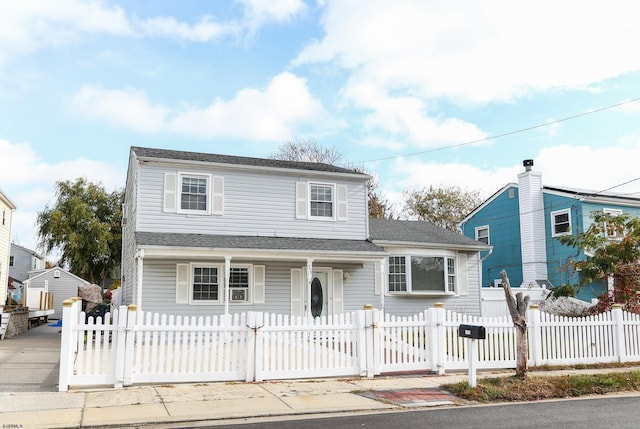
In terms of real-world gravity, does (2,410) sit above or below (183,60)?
below

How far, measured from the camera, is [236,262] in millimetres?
18016

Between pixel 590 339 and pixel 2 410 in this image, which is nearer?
pixel 2 410

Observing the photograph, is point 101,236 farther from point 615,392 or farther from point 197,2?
point 615,392

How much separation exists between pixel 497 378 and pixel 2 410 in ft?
25.7

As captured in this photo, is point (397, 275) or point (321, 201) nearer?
point (321, 201)

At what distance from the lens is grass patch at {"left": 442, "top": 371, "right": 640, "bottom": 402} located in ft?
29.8

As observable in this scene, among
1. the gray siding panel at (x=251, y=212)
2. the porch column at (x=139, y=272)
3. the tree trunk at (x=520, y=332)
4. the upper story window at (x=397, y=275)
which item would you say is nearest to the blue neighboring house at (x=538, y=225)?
the upper story window at (x=397, y=275)

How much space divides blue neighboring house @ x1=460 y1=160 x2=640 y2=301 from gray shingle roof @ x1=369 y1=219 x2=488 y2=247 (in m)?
4.70

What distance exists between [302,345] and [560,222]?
19388mm

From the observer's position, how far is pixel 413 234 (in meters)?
22.1

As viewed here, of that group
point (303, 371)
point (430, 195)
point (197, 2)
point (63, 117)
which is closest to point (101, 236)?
point (430, 195)

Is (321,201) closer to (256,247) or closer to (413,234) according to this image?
(256,247)

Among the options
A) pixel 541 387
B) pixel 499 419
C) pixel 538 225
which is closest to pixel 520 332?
pixel 541 387

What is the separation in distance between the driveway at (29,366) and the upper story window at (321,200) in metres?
8.97
